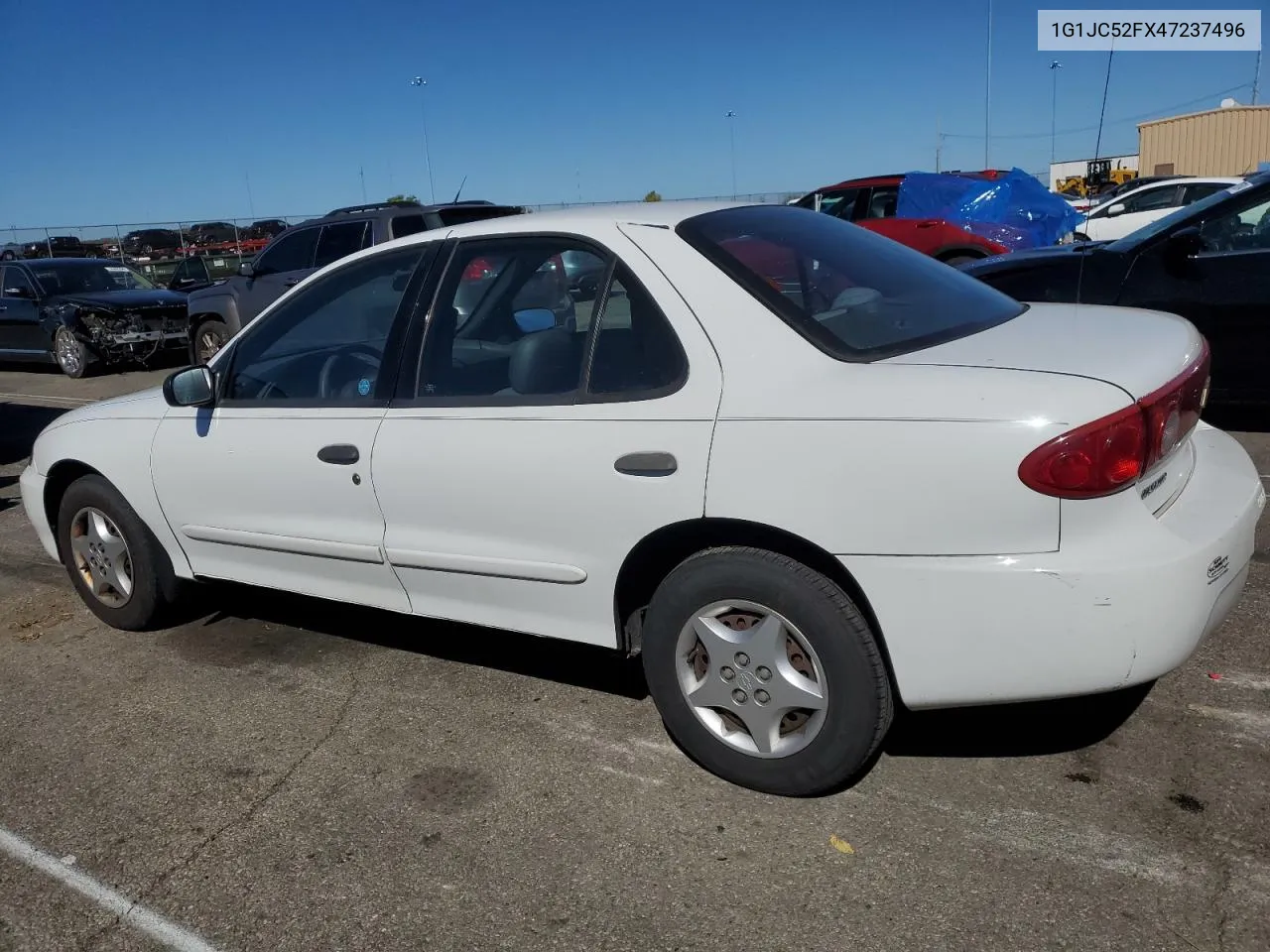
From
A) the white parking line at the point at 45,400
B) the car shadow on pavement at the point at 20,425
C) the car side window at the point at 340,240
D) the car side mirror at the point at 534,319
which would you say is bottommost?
the white parking line at the point at 45,400

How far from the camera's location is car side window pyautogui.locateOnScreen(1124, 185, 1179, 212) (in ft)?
54.5

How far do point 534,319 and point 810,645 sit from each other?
4.61 ft

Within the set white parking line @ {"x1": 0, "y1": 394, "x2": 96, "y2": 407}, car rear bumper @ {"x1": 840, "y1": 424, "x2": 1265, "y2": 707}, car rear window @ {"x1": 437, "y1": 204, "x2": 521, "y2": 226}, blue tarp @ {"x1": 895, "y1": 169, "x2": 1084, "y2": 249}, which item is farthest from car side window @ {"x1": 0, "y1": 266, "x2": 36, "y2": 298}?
car rear bumper @ {"x1": 840, "y1": 424, "x2": 1265, "y2": 707}

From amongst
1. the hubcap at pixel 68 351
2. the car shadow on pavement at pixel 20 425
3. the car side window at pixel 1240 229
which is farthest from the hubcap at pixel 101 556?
the hubcap at pixel 68 351

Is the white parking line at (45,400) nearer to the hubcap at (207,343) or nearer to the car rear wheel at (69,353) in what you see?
the car rear wheel at (69,353)

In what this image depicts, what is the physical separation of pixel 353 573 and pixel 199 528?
0.79 meters

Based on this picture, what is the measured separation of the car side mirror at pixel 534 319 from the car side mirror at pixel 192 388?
4.24 feet

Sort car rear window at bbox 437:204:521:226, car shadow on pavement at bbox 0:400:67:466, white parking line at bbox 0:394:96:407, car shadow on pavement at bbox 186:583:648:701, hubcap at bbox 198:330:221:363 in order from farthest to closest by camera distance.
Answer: hubcap at bbox 198:330:221:363, white parking line at bbox 0:394:96:407, car rear window at bbox 437:204:521:226, car shadow on pavement at bbox 0:400:67:466, car shadow on pavement at bbox 186:583:648:701

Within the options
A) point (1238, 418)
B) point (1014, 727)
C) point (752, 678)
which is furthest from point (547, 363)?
point (1238, 418)

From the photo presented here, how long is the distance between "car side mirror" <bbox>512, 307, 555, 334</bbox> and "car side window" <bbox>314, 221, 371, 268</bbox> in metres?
7.23

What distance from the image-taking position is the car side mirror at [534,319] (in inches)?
133

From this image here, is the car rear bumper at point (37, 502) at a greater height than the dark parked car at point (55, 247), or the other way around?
the dark parked car at point (55, 247)

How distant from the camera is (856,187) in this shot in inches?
561

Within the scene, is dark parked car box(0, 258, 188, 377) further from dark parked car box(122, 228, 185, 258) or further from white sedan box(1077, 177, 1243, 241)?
dark parked car box(122, 228, 185, 258)
